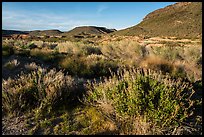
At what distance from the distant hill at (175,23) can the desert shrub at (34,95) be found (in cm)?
5613

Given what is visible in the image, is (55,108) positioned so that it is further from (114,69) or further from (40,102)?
(114,69)

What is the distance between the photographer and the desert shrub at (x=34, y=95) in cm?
597

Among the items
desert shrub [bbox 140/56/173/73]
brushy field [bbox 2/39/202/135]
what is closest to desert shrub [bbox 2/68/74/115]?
brushy field [bbox 2/39/202/135]

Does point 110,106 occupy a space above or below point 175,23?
below

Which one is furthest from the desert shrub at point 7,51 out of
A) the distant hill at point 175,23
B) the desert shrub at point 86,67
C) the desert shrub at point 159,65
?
the distant hill at point 175,23

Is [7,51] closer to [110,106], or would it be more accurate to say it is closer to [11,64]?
[11,64]

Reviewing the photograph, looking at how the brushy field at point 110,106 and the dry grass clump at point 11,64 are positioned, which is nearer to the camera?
the brushy field at point 110,106

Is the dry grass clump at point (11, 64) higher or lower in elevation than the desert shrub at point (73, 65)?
higher

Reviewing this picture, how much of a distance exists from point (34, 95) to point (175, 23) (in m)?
66.9

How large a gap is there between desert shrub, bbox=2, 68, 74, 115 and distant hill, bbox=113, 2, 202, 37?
184 ft

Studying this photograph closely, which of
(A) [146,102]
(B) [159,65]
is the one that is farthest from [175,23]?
(A) [146,102]

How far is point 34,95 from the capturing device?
631 centimetres

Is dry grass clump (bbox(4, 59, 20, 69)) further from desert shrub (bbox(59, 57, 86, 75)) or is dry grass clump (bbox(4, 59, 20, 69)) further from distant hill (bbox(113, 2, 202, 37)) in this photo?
distant hill (bbox(113, 2, 202, 37))

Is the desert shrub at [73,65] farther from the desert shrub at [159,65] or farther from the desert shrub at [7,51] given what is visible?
the desert shrub at [159,65]
